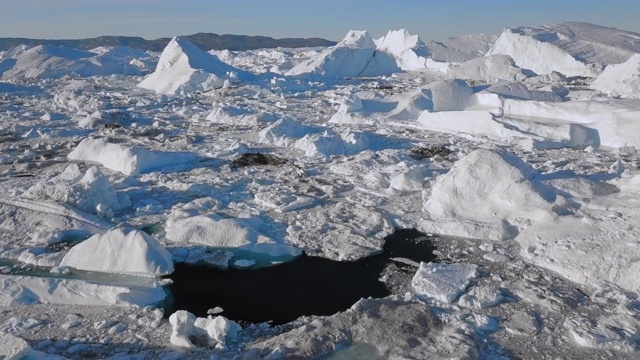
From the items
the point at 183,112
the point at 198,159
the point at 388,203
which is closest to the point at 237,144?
the point at 198,159

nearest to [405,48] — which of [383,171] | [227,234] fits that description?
[383,171]

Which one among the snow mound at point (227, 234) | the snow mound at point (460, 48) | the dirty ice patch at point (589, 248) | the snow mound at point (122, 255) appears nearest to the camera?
the dirty ice patch at point (589, 248)

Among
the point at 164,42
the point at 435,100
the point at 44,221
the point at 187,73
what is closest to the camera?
the point at 44,221

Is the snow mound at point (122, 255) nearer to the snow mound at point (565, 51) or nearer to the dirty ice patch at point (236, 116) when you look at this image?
the dirty ice patch at point (236, 116)

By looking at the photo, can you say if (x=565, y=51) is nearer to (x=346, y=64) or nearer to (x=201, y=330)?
(x=346, y=64)

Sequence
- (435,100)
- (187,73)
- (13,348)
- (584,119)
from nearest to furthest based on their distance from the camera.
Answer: (13,348)
(584,119)
(435,100)
(187,73)

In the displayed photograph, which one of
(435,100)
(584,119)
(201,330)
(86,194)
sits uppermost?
(435,100)

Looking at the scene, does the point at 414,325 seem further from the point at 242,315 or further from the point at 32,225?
the point at 32,225

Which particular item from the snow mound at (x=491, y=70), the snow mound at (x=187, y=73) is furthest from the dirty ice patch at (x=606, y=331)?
the snow mound at (x=491, y=70)
